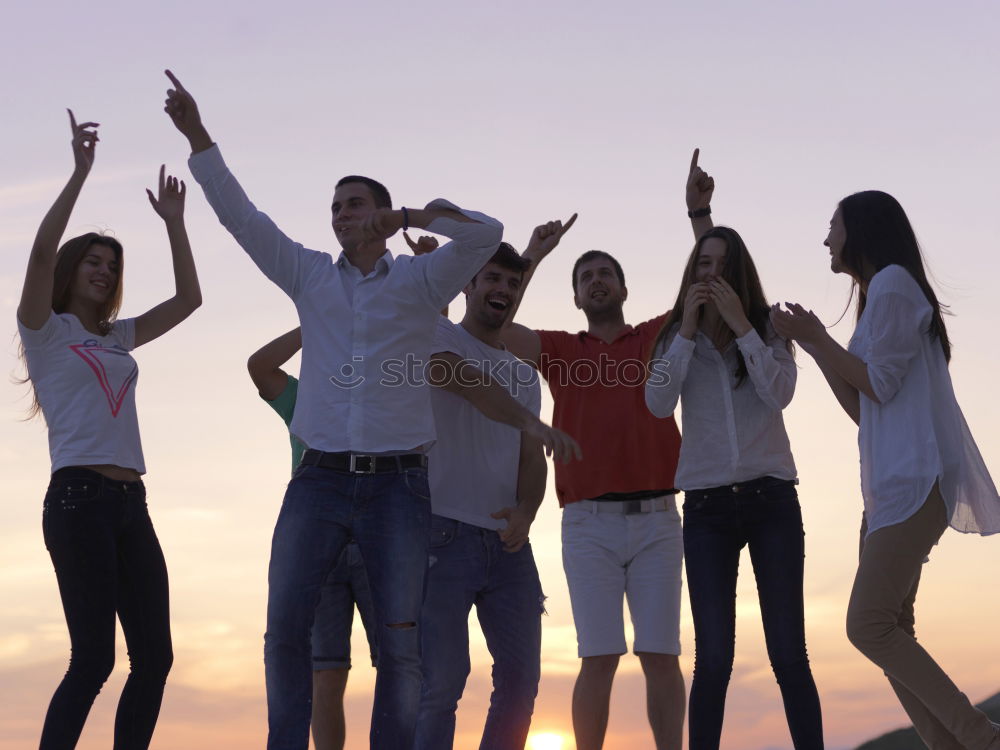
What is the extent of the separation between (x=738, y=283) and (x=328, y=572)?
9.49 feet

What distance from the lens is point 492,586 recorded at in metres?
5.98

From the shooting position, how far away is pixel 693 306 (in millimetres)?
6113

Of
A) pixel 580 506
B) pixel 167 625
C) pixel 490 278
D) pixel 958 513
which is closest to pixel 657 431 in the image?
pixel 580 506

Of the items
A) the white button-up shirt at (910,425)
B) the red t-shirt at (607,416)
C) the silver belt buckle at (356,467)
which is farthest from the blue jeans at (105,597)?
the white button-up shirt at (910,425)

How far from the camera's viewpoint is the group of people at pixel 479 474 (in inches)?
195

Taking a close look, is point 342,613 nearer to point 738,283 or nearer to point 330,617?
point 330,617

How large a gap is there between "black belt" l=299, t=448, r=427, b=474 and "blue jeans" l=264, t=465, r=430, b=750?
0.09ft

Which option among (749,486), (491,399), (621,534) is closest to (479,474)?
(491,399)

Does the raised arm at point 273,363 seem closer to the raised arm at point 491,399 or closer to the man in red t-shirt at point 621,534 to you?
the raised arm at point 491,399

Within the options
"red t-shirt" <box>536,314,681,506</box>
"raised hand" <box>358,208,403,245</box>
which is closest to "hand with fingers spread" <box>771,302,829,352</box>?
"red t-shirt" <box>536,314,681,506</box>

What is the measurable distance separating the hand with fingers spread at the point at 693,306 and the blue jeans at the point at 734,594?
2.95ft

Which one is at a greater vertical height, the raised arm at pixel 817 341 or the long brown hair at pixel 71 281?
the long brown hair at pixel 71 281

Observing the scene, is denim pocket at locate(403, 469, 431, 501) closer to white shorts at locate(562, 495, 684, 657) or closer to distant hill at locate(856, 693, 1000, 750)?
white shorts at locate(562, 495, 684, 657)

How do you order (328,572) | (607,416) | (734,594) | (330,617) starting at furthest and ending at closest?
(607,416)
(330,617)
(734,594)
(328,572)
